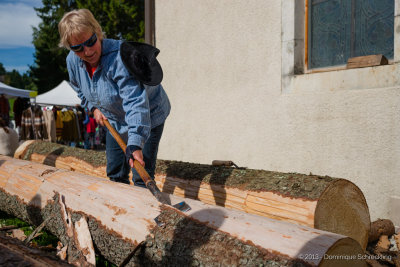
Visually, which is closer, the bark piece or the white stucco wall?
the bark piece

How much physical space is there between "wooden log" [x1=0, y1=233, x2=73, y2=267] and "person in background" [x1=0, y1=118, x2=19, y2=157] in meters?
4.62

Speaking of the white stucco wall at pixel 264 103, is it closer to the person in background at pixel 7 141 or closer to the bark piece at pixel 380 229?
the bark piece at pixel 380 229

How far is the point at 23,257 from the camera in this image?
1858 millimetres

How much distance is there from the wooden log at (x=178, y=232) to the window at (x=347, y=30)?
3.12m

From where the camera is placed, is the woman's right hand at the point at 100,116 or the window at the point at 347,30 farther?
the window at the point at 347,30

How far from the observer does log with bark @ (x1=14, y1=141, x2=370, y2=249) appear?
2.71 m

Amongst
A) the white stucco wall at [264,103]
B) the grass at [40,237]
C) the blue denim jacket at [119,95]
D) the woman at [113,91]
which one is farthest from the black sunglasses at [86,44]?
the white stucco wall at [264,103]

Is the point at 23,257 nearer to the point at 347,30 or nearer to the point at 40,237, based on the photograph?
the point at 40,237

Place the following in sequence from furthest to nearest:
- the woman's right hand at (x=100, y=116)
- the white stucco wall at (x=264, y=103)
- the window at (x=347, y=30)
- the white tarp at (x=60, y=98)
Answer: the white tarp at (x=60, y=98), the window at (x=347, y=30), the white stucco wall at (x=264, y=103), the woman's right hand at (x=100, y=116)

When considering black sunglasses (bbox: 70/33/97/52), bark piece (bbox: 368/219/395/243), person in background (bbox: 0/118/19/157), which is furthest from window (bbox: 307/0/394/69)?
person in background (bbox: 0/118/19/157)

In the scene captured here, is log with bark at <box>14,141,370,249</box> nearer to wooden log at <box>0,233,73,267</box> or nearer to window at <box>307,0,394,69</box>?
wooden log at <box>0,233,73,267</box>

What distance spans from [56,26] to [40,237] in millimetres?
28723

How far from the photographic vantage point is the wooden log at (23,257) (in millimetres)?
1790

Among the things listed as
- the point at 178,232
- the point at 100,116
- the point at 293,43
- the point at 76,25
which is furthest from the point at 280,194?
the point at 293,43
